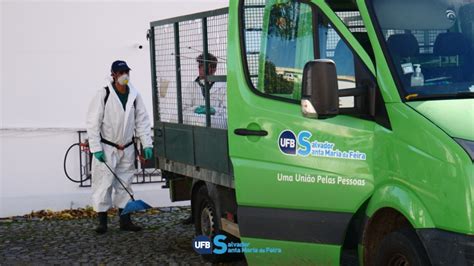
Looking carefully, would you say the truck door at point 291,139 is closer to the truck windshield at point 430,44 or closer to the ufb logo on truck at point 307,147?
the ufb logo on truck at point 307,147

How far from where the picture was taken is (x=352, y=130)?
525cm

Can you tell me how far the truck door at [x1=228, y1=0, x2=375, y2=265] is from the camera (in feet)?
17.4

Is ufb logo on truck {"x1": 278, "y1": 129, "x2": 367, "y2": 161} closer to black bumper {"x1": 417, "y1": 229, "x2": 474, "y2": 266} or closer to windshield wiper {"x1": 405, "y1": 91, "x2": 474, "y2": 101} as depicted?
windshield wiper {"x1": 405, "y1": 91, "x2": 474, "y2": 101}

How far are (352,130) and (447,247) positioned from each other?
96 cm

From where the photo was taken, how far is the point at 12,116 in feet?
36.6

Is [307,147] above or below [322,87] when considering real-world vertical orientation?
below

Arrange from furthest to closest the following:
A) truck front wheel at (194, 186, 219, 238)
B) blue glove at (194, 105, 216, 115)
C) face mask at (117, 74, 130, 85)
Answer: face mask at (117, 74, 130, 85), truck front wheel at (194, 186, 219, 238), blue glove at (194, 105, 216, 115)

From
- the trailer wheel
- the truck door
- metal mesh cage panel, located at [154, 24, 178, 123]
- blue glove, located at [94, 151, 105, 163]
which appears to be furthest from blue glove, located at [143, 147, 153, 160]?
the trailer wheel

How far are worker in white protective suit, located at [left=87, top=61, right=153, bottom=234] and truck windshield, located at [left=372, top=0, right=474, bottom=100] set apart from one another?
507 centimetres

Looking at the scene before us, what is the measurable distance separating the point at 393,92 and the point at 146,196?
23.3ft

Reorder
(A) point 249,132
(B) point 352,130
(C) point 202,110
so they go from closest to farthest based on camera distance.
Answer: (B) point 352,130 → (A) point 249,132 → (C) point 202,110
